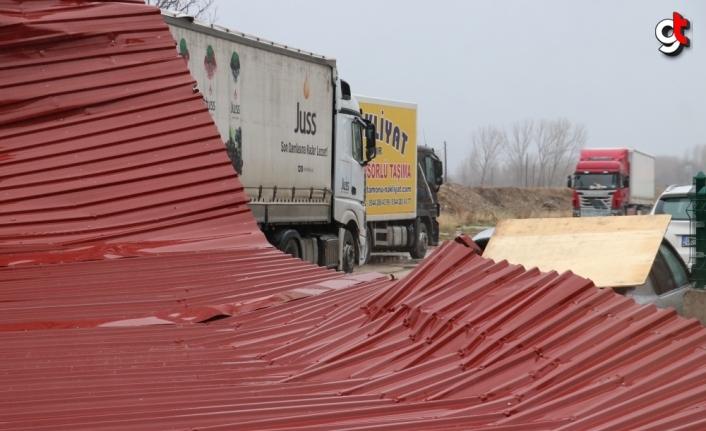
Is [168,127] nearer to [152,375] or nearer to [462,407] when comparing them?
[152,375]

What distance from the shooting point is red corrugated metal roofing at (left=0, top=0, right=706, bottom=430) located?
4.74 meters

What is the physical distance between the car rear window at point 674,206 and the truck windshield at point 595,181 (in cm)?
2906

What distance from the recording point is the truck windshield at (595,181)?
45031 millimetres

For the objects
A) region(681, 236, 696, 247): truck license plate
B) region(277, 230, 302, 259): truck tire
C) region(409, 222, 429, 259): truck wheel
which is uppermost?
region(681, 236, 696, 247): truck license plate

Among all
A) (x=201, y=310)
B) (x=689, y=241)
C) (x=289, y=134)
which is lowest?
(x=201, y=310)

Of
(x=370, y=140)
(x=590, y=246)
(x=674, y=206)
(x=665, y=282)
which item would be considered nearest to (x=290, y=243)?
(x=370, y=140)

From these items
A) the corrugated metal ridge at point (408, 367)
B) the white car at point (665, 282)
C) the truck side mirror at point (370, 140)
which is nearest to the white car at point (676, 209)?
the white car at point (665, 282)

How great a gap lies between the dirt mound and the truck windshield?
12757 mm

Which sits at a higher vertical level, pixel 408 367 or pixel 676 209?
pixel 676 209

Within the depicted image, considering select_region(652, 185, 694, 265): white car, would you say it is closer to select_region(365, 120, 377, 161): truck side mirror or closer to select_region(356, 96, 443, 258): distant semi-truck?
select_region(365, 120, 377, 161): truck side mirror

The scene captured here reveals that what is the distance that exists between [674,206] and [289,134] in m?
6.35

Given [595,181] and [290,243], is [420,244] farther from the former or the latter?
[595,181]

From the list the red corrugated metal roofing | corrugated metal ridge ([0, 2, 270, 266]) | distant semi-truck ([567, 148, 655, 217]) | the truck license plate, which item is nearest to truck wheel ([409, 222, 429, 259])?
A: the truck license plate

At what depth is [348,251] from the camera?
18688 mm
